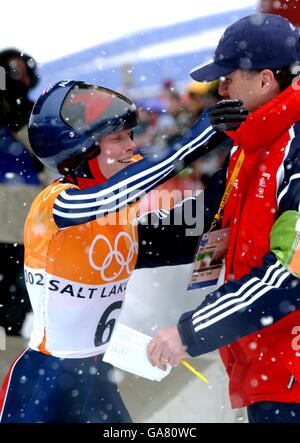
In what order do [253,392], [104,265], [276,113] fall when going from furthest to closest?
[104,265] < [253,392] < [276,113]

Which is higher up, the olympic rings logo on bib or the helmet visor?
the helmet visor

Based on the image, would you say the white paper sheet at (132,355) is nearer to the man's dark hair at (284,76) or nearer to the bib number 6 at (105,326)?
the bib number 6 at (105,326)

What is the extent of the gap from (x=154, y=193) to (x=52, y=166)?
3.13 ft

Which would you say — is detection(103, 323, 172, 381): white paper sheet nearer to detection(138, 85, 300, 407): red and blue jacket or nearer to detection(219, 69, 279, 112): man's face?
detection(138, 85, 300, 407): red and blue jacket

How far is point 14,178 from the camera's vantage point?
413 cm

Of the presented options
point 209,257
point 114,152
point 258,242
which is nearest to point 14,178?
point 114,152

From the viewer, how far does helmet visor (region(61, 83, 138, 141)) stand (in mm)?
2516

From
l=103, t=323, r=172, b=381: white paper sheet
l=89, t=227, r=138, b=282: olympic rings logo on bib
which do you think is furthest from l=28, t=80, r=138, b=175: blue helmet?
l=103, t=323, r=172, b=381: white paper sheet

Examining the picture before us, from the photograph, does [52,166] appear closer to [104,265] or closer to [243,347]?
[104,265]

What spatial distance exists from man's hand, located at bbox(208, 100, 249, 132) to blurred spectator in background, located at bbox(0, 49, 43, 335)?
6.47 feet

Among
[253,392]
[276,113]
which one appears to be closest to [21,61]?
[276,113]

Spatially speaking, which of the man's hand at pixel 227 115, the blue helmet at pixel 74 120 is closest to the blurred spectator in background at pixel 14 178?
the blue helmet at pixel 74 120

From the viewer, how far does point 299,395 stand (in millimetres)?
2320

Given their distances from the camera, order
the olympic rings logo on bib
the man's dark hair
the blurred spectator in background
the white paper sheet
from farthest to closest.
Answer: the blurred spectator in background < the olympic rings logo on bib < the man's dark hair < the white paper sheet
